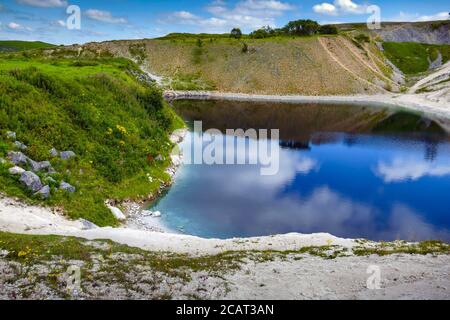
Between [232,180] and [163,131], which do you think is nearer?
[232,180]

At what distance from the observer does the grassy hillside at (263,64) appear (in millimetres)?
130000

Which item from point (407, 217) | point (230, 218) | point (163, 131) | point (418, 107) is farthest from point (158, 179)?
point (418, 107)

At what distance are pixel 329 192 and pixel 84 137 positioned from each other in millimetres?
24498

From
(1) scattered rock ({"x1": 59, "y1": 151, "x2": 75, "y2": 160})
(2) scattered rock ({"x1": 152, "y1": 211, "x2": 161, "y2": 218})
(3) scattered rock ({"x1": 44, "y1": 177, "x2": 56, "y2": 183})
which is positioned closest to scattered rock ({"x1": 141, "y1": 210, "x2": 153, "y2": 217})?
(2) scattered rock ({"x1": 152, "y1": 211, "x2": 161, "y2": 218})

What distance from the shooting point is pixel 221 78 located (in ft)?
438

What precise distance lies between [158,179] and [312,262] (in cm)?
2370

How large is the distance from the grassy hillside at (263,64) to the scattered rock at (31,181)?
329ft

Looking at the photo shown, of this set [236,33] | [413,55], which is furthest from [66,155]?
[413,55]

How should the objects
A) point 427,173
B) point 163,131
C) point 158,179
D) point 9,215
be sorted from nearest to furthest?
point 9,215
point 158,179
point 427,173
point 163,131

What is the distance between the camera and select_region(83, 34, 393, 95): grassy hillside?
130000 millimetres

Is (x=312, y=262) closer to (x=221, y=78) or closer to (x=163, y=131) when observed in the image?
(x=163, y=131)

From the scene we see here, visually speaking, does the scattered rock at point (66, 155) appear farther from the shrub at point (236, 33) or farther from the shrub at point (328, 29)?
the shrub at point (328, 29)

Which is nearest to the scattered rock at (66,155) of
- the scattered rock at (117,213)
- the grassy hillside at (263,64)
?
the scattered rock at (117,213)

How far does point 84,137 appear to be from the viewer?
1588 inches
